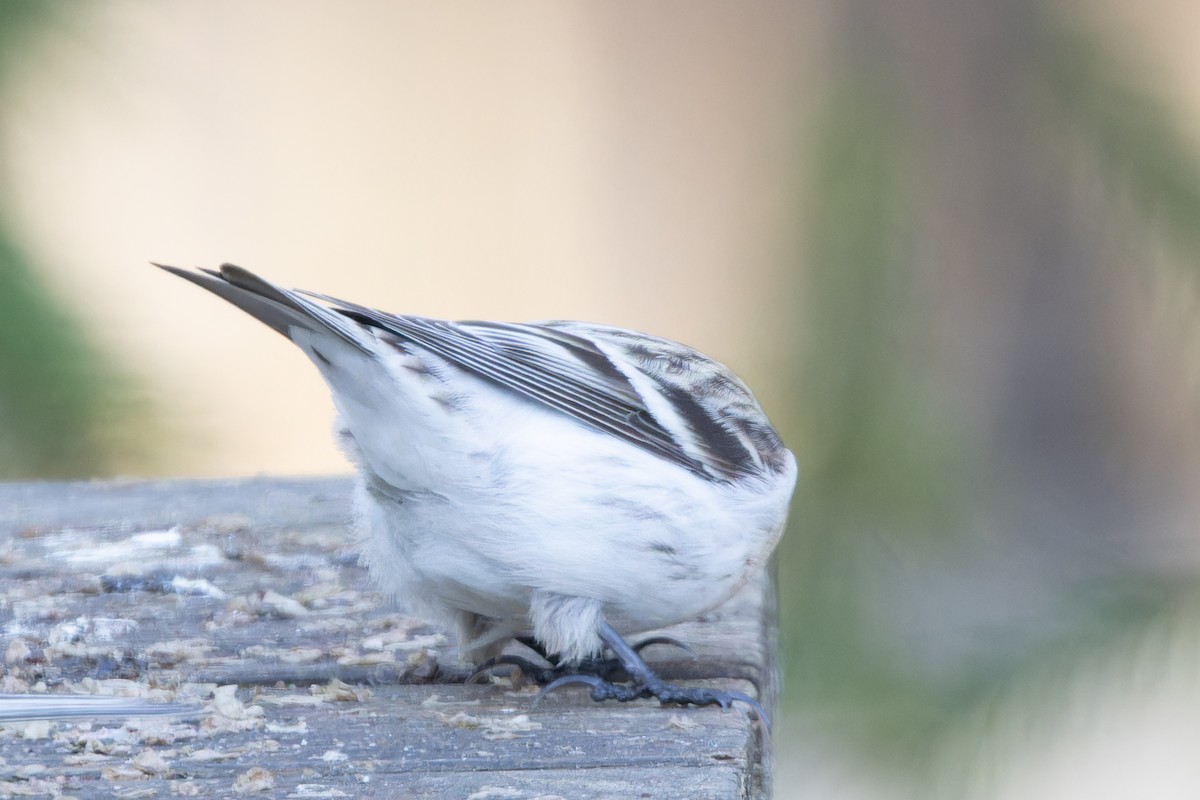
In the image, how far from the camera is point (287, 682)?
7.32ft

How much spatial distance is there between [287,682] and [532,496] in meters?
0.47

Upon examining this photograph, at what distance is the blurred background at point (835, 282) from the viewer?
4289 millimetres

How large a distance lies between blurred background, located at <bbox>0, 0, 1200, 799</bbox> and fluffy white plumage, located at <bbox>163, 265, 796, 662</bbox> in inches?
85.2

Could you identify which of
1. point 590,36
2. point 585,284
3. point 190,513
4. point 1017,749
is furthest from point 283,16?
point 1017,749

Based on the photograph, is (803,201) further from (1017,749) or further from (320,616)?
(320,616)

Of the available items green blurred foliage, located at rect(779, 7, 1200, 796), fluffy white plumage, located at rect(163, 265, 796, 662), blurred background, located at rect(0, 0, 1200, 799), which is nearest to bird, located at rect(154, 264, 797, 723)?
fluffy white plumage, located at rect(163, 265, 796, 662)

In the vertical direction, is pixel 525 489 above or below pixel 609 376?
below

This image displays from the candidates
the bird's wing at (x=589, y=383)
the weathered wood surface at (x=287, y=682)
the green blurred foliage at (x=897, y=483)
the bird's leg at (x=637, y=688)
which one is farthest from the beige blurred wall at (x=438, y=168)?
the bird's leg at (x=637, y=688)

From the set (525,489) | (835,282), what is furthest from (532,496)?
(835,282)

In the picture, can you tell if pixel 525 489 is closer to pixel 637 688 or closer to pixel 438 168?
pixel 637 688

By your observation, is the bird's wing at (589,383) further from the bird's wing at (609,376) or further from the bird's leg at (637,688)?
the bird's leg at (637,688)

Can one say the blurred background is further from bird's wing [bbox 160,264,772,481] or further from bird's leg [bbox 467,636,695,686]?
bird's leg [bbox 467,636,695,686]

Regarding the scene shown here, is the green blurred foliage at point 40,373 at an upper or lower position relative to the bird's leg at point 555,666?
upper

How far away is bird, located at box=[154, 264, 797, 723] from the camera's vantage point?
228 cm
